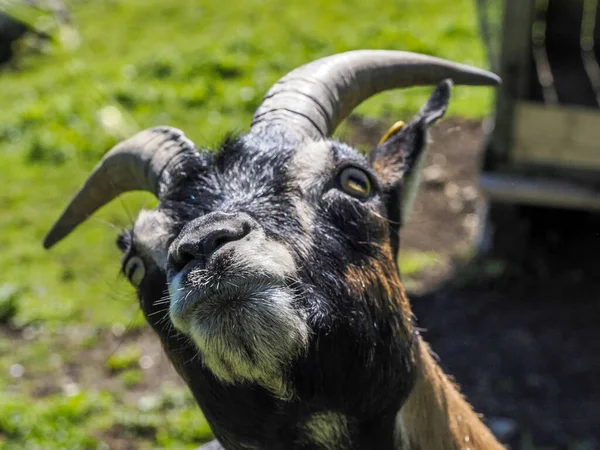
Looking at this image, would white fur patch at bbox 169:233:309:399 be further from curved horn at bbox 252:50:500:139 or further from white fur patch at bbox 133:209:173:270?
curved horn at bbox 252:50:500:139

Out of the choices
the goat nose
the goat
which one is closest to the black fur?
the goat

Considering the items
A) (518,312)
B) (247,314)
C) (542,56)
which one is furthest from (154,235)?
(542,56)

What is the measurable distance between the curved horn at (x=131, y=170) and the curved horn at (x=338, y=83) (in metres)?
0.35

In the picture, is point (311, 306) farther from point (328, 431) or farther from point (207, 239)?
point (328, 431)

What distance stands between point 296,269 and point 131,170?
1.26 meters

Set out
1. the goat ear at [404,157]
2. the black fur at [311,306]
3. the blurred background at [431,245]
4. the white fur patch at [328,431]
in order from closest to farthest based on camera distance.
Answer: the black fur at [311,306]
the white fur patch at [328,431]
the goat ear at [404,157]
the blurred background at [431,245]

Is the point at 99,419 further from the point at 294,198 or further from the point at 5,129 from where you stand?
the point at 5,129

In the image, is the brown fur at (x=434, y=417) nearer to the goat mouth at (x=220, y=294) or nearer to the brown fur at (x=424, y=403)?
the brown fur at (x=424, y=403)

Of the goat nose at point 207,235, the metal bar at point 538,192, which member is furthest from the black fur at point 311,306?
the metal bar at point 538,192

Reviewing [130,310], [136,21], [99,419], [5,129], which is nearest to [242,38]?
[136,21]

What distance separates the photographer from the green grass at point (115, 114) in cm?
729

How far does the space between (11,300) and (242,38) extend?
6.40 meters

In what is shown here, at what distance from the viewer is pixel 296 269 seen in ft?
9.39

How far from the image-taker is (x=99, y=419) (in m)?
7.21
